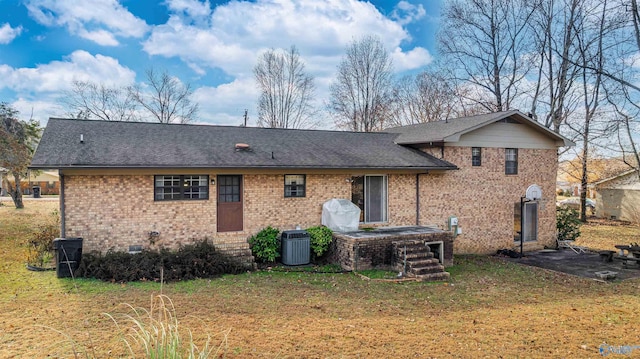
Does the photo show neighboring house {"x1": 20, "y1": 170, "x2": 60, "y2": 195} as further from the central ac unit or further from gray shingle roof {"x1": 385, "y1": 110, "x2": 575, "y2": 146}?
gray shingle roof {"x1": 385, "y1": 110, "x2": 575, "y2": 146}

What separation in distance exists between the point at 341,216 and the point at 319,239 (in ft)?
3.73

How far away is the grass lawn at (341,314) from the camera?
596cm

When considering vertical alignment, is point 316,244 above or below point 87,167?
below

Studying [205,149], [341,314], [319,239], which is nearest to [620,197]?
[319,239]

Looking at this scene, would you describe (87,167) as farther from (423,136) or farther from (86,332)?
(423,136)

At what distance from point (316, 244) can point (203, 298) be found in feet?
14.8

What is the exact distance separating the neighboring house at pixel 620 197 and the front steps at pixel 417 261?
24103 millimetres

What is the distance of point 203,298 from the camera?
8359 millimetres

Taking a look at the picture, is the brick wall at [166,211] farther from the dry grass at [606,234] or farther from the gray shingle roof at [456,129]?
the dry grass at [606,234]

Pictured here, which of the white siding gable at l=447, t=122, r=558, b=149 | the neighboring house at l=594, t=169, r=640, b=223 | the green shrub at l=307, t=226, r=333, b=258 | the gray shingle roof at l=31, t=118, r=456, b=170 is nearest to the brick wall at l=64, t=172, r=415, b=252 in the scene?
the gray shingle roof at l=31, t=118, r=456, b=170

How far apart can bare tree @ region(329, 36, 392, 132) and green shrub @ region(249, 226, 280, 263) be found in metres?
25.4

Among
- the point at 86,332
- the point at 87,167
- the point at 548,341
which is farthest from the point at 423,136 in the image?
the point at 86,332

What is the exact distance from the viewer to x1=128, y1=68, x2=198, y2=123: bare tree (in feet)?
117

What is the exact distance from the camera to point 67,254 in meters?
9.73
